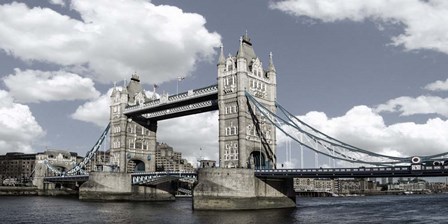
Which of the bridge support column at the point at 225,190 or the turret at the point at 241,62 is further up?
the turret at the point at 241,62

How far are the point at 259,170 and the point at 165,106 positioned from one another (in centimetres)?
3470

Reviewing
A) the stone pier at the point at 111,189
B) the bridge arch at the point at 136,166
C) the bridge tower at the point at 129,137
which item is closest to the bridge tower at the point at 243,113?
the stone pier at the point at 111,189

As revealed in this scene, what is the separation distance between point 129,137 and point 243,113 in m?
41.8

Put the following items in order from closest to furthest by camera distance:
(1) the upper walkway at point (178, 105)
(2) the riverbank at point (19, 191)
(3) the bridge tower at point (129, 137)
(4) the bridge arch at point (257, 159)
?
(4) the bridge arch at point (257, 159) < (1) the upper walkway at point (178, 105) < (3) the bridge tower at point (129, 137) < (2) the riverbank at point (19, 191)

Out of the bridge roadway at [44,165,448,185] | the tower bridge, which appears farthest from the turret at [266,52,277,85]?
→ the bridge roadway at [44,165,448,185]

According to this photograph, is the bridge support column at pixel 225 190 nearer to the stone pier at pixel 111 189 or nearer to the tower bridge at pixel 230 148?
the tower bridge at pixel 230 148

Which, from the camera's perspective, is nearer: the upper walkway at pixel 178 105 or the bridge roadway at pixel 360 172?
the bridge roadway at pixel 360 172

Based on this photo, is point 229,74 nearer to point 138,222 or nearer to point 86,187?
point 138,222

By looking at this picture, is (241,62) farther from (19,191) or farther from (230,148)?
(19,191)

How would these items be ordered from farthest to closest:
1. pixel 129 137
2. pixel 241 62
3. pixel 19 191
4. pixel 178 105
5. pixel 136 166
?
1. pixel 19 191
2. pixel 136 166
3. pixel 129 137
4. pixel 178 105
5. pixel 241 62

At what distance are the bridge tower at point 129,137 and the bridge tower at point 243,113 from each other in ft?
113

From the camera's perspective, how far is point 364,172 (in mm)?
63844

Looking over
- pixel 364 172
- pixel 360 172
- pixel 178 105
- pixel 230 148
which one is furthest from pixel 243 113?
pixel 364 172

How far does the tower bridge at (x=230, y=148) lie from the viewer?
6875 cm
